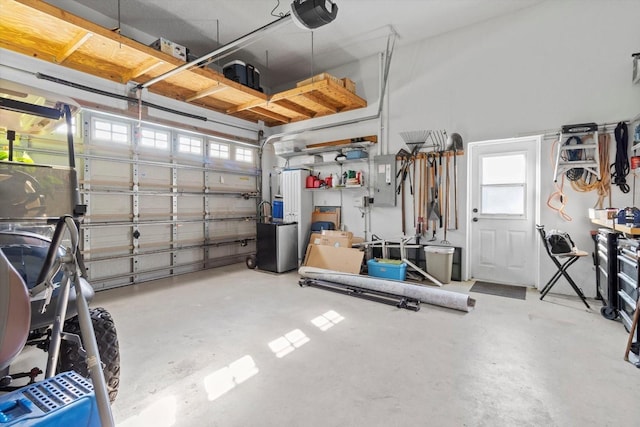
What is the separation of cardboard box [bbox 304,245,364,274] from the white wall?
5.56 feet

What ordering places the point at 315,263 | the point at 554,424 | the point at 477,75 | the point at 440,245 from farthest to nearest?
the point at 315,263 < the point at 440,245 < the point at 477,75 < the point at 554,424

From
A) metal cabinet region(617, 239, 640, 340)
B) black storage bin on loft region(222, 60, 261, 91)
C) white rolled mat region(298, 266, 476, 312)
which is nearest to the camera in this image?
metal cabinet region(617, 239, 640, 340)

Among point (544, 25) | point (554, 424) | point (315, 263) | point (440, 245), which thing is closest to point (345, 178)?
point (315, 263)

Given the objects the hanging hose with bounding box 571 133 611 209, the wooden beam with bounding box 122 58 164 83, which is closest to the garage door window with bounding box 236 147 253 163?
the wooden beam with bounding box 122 58 164 83

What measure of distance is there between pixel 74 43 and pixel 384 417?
4.87 metres

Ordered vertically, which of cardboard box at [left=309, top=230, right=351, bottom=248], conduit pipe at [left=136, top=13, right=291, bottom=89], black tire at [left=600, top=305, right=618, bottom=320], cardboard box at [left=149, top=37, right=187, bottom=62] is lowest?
black tire at [left=600, top=305, right=618, bottom=320]

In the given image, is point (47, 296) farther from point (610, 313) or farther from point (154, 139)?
→ point (610, 313)

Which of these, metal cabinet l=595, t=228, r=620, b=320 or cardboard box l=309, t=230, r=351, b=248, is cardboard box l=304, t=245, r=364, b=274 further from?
metal cabinet l=595, t=228, r=620, b=320

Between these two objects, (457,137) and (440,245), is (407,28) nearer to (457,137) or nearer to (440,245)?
(457,137)

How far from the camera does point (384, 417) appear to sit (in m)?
1.74

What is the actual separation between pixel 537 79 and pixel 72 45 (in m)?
6.05

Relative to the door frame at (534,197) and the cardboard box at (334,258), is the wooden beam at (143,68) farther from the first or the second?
the door frame at (534,197)

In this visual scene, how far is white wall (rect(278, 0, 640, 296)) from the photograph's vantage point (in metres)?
3.74

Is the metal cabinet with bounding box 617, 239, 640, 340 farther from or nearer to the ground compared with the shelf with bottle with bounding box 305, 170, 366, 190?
nearer to the ground
